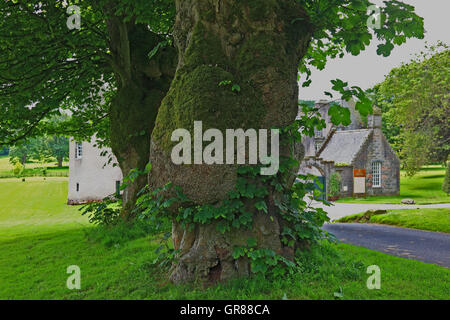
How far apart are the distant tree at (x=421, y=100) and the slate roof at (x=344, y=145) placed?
5.90m

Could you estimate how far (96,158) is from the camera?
3081 cm

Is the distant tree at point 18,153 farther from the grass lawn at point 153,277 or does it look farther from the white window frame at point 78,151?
the grass lawn at point 153,277

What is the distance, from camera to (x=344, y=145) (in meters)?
33.3

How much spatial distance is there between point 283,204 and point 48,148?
201 feet

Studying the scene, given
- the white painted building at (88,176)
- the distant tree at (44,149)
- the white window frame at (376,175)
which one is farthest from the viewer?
the distant tree at (44,149)

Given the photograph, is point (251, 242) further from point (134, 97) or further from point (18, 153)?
point (18, 153)

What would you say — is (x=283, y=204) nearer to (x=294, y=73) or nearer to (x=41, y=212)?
(x=294, y=73)

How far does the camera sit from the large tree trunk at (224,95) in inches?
183

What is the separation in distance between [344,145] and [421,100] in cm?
1039

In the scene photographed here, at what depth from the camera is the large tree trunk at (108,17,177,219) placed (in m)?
9.89

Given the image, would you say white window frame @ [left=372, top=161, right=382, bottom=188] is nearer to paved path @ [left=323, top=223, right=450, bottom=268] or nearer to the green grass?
the green grass
